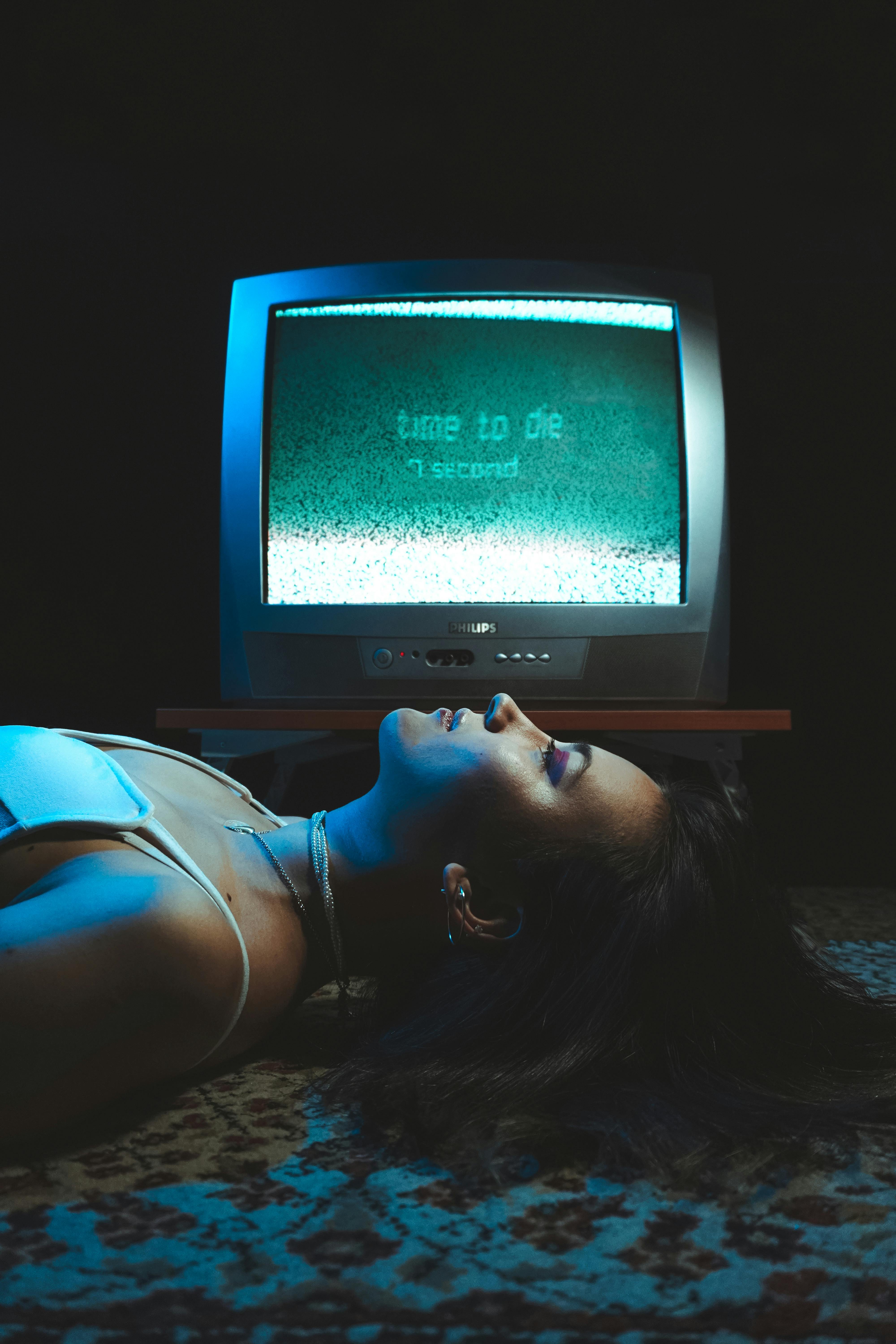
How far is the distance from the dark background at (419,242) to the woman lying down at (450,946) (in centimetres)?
138

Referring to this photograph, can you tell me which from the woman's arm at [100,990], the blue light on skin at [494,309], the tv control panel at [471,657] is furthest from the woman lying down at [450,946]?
the blue light on skin at [494,309]

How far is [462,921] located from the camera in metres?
1.04

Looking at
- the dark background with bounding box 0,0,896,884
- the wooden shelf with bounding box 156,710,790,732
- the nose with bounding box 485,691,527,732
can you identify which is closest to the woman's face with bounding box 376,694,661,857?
the nose with bounding box 485,691,527,732

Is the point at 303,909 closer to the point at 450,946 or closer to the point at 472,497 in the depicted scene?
the point at 450,946

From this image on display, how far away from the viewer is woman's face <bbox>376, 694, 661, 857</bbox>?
104cm

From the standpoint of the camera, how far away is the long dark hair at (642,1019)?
89 centimetres

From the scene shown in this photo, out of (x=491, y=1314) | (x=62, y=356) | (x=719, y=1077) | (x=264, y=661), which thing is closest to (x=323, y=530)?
(x=264, y=661)

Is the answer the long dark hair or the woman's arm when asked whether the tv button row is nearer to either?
the long dark hair

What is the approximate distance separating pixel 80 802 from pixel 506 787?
17.9 inches

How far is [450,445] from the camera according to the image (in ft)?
6.19

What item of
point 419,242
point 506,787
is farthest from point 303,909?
point 419,242

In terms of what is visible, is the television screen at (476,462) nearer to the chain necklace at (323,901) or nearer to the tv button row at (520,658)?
the tv button row at (520,658)

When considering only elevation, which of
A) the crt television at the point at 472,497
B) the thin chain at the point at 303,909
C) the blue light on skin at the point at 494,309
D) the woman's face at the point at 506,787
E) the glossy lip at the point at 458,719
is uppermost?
the blue light on skin at the point at 494,309

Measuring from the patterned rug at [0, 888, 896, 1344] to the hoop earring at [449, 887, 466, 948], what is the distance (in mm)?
225
